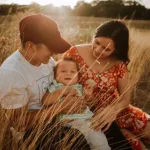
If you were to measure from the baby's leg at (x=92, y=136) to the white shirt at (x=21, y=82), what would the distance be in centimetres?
39

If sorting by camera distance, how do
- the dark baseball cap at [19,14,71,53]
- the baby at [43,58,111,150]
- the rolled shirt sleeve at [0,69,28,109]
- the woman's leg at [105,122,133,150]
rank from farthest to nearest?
the woman's leg at [105,122,133,150] < the baby at [43,58,111,150] < the dark baseball cap at [19,14,71,53] < the rolled shirt sleeve at [0,69,28,109]

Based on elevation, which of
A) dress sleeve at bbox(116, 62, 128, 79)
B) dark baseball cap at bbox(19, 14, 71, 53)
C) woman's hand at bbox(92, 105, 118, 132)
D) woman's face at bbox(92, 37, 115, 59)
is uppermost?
dark baseball cap at bbox(19, 14, 71, 53)

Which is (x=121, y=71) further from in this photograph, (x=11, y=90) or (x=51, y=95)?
(x=11, y=90)

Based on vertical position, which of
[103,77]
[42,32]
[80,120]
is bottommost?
[80,120]

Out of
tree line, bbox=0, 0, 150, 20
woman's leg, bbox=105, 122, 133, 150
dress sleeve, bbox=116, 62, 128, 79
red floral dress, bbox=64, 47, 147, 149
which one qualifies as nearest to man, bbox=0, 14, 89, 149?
woman's leg, bbox=105, 122, 133, 150

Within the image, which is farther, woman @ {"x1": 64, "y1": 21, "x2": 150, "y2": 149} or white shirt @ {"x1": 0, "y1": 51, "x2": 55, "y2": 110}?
woman @ {"x1": 64, "y1": 21, "x2": 150, "y2": 149}

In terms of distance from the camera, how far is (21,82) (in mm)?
2283

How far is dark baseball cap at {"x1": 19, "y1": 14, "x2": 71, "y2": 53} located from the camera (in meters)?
2.32

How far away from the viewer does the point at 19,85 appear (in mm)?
2254

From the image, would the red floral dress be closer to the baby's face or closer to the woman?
the woman

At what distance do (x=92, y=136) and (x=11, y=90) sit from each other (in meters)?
0.78

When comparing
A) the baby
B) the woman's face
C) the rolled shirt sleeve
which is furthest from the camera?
the woman's face

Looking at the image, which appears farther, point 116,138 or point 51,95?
point 116,138

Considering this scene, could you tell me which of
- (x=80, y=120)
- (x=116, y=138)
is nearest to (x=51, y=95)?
(x=80, y=120)
